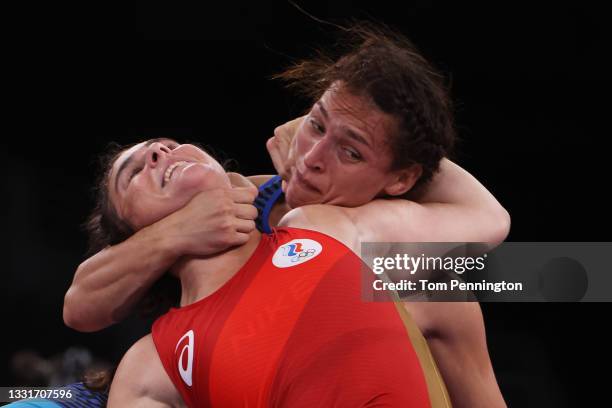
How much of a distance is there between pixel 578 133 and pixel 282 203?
196 centimetres

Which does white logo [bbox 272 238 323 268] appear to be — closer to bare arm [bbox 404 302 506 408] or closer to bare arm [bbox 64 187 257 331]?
bare arm [bbox 64 187 257 331]

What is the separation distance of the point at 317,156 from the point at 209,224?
0.81 feet

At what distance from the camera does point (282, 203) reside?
1869mm

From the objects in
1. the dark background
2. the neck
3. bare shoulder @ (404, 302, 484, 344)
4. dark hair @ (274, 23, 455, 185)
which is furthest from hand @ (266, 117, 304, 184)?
the dark background

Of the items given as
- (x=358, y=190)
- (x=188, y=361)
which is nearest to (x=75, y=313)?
(x=188, y=361)

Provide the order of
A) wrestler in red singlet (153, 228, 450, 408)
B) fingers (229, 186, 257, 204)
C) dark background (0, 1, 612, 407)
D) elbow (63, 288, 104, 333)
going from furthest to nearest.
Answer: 1. dark background (0, 1, 612, 407)
2. elbow (63, 288, 104, 333)
3. fingers (229, 186, 257, 204)
4. wrestler in red singlet (153, 228, 450, 408)

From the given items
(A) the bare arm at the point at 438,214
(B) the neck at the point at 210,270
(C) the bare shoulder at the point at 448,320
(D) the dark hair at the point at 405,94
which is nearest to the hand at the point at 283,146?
(A) the bare arm at the point at 438,214

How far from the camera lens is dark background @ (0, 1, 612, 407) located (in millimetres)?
3301

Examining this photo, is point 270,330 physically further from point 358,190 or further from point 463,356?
point 463,356

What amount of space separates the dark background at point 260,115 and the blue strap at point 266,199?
1305mm

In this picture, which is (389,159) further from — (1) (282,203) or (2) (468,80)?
(2) (468,80)

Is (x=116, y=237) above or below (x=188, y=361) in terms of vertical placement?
above

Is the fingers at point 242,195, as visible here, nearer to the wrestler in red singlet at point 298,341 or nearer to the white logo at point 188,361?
the wrestler in red singlet at point 298,341

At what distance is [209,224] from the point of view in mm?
1481
